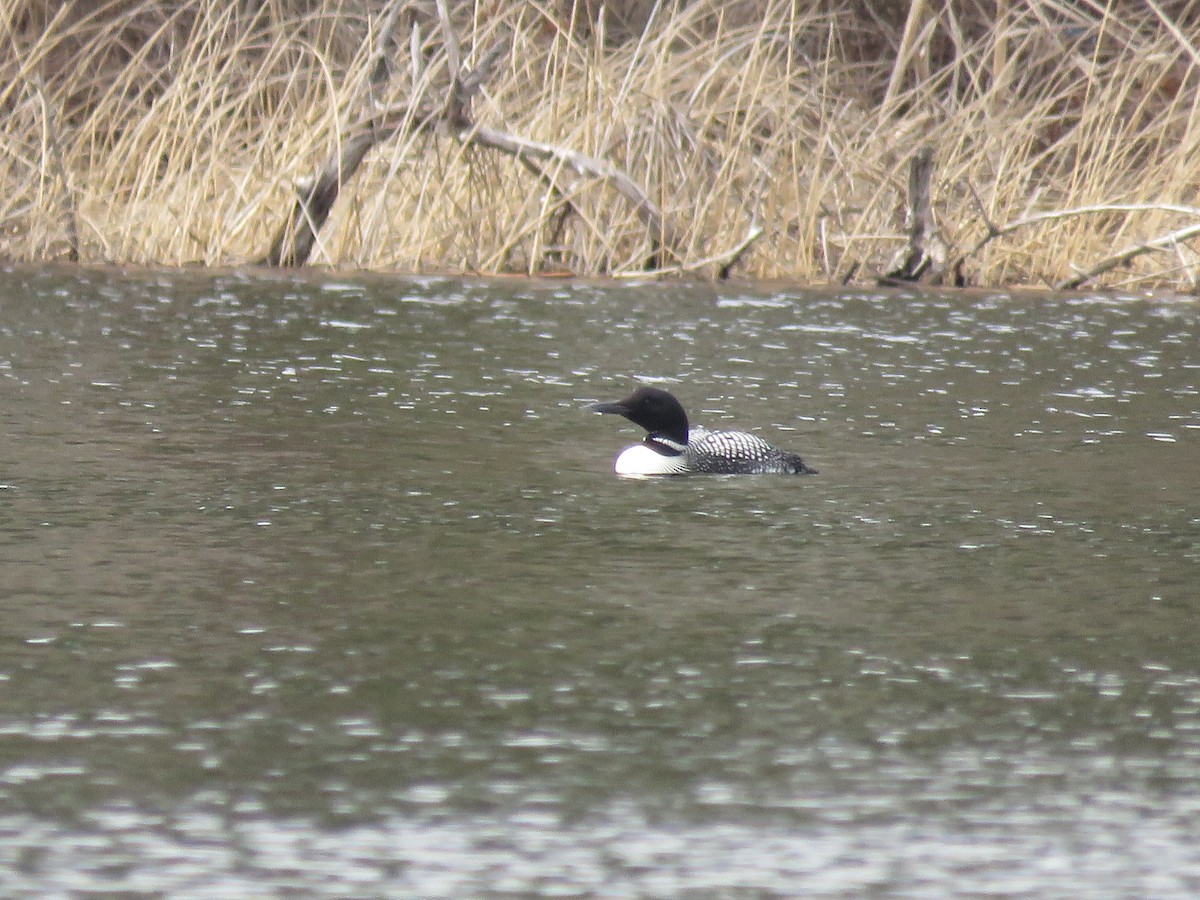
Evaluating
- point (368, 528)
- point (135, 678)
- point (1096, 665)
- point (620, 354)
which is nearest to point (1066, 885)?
point (1096, 665)

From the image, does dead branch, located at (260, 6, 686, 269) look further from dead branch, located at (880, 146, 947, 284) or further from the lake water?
the lake water

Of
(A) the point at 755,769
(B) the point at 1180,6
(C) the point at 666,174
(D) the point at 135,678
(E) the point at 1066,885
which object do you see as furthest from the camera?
(B) the point at 1180,6

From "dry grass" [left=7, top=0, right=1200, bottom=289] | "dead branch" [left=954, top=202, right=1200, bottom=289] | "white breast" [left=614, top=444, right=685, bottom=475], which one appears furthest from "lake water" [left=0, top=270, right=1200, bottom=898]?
"dry grass" [left=7, top=0, right=1200, bottom=289]

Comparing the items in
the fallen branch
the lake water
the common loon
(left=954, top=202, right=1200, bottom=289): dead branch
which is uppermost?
(left=954, top=202, right=1200, bottom=289): dead branch

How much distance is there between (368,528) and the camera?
712 centimetres

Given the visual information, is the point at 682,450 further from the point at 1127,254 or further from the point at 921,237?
the point at 921,237

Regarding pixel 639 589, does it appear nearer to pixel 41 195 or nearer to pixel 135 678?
pixel 135 678

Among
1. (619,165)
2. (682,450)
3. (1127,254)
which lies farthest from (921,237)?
(682,450)

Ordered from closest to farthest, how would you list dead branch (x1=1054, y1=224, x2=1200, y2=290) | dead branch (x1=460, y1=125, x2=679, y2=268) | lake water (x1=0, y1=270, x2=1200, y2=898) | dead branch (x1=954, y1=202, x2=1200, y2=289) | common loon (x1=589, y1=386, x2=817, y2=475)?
lake water (x1=0, y1=270, x2=1200, y2=898), common loon (x1=589, y1=386, x2=817, y2=475), dead branch (x1=954, y1=202, x2=1200, y2=289), dead branch (x1=1054, y1=224, x2=1200, y2=290), dead branch (x1=460, y1=125, x2=679, y2=268)

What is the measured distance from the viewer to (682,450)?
840cm

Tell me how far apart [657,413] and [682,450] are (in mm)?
154

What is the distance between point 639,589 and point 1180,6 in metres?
17.0

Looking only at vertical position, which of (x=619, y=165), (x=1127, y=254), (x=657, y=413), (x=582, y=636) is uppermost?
(x=619, y=165)

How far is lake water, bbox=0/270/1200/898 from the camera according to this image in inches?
159
